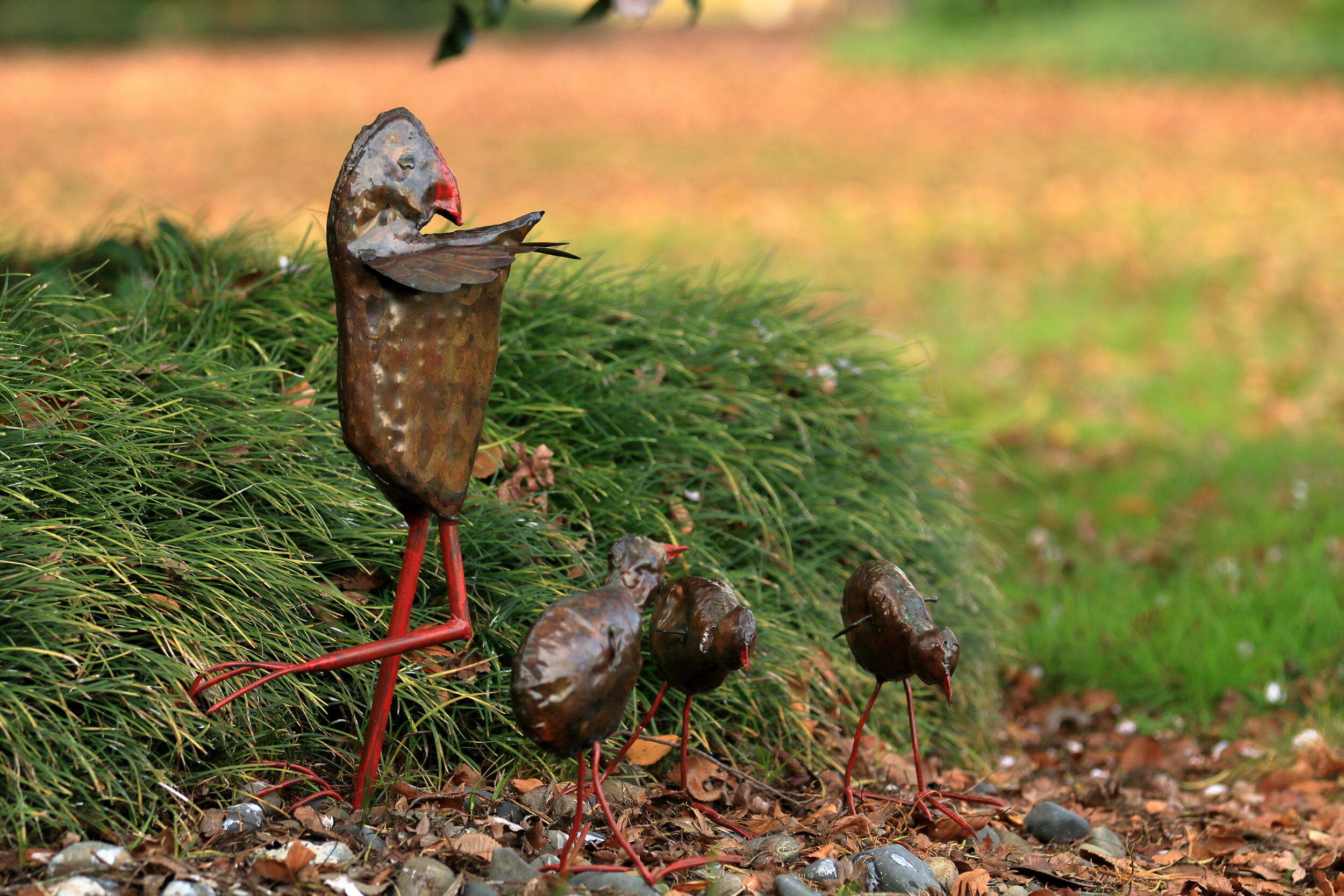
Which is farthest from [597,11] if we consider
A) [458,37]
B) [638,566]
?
[638,566]

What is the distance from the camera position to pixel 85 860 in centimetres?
187

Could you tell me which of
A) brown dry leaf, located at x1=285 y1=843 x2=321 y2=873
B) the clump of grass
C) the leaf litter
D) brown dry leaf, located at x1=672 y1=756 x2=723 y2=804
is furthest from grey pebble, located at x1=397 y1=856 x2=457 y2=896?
brown dry leaf, located at x1=672 y1=756 x2=723 y2=804

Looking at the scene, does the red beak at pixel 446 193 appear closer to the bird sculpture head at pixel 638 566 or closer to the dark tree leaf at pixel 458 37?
the bird sculpture head at pixel 638 566

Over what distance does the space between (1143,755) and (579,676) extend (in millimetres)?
2134

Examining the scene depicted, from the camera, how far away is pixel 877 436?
3.45 metres

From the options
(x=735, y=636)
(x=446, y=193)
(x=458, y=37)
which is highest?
(x=458, y=37)

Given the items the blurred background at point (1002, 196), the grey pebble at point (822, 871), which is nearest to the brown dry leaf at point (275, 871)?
the grey pebble at point (822, 871)

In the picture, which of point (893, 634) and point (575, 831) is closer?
point (575, 831)

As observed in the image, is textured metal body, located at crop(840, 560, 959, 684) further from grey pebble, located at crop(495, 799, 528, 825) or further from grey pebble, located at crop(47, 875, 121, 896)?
grey pebble, located at crop(47, 875, 121, 896)

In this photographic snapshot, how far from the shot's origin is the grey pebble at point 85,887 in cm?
180

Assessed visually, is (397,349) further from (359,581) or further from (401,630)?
(359,581)

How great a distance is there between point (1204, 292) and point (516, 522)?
668 cm

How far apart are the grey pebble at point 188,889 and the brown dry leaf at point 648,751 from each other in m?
0.92

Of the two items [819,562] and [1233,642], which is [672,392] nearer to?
[819,562]
